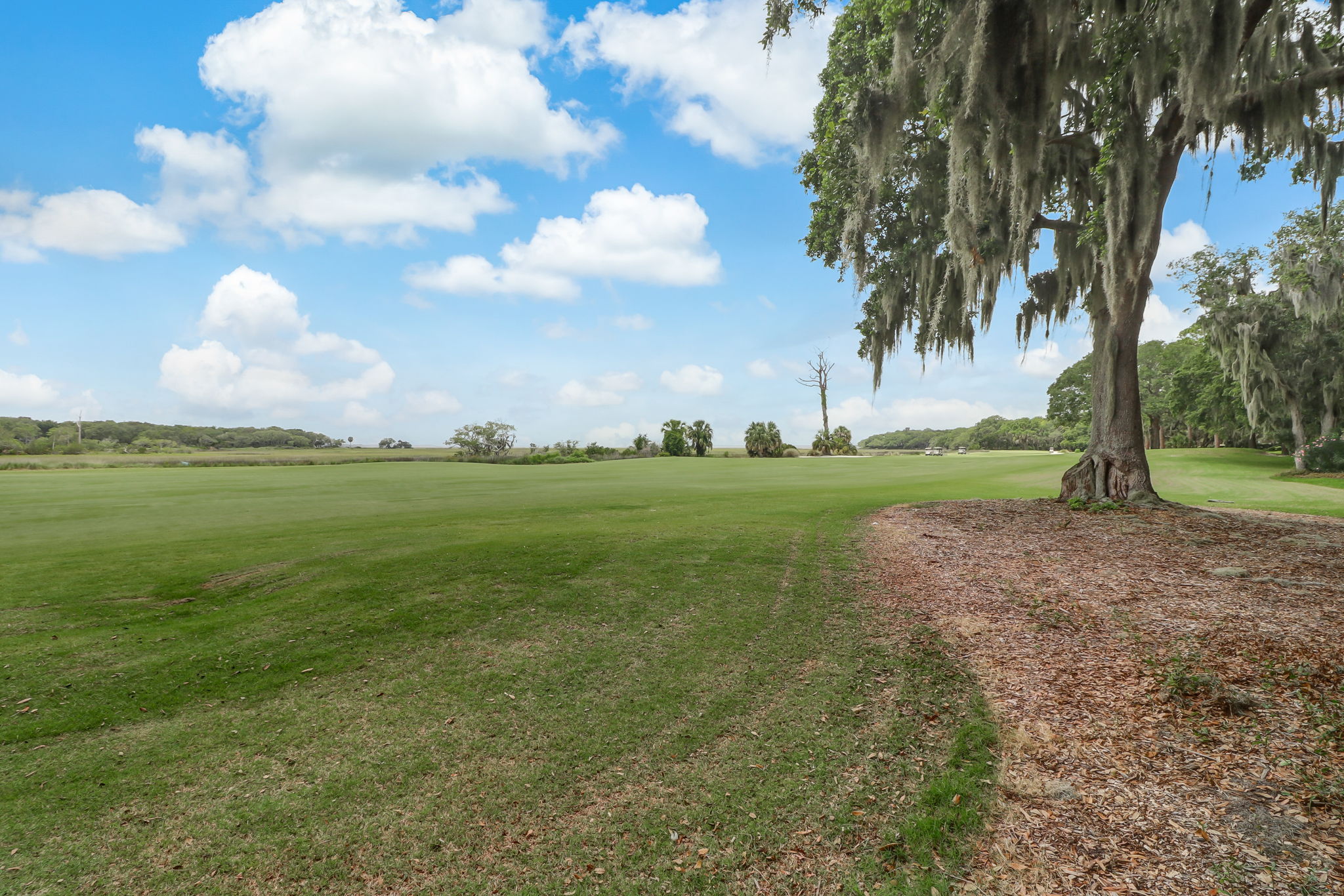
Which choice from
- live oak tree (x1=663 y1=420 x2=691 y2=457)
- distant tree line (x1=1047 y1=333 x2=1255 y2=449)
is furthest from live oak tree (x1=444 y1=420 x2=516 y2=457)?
distant tree line (x1=1047 y1=333 x2=1255 y2=449)

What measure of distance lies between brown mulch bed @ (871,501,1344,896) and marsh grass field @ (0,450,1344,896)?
17.1 inches

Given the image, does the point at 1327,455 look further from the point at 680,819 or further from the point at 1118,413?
the point at 680,819

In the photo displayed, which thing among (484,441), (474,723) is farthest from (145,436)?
(474,723)

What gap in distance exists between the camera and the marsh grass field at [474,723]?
3.31 meters

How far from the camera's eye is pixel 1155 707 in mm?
4691

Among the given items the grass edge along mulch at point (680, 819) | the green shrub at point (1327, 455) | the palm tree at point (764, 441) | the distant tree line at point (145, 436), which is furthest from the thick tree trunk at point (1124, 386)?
the distant tree line at point (145, 436)

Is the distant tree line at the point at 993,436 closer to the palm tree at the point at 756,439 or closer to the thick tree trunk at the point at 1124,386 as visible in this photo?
the palm tree at the point at 756,439

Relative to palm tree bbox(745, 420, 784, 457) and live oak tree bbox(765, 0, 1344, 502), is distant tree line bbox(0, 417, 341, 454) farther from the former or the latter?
live oak tree bbox(765, 0, 1344, 502)

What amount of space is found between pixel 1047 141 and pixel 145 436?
10810cm

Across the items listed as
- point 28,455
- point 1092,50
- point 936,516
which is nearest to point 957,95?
point 1092,50

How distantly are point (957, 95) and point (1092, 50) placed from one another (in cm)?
289

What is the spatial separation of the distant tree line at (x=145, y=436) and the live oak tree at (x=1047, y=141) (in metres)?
73.5

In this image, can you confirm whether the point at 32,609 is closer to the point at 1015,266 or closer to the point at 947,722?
the point at 947,722

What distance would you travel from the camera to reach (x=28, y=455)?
4831 centimetres
